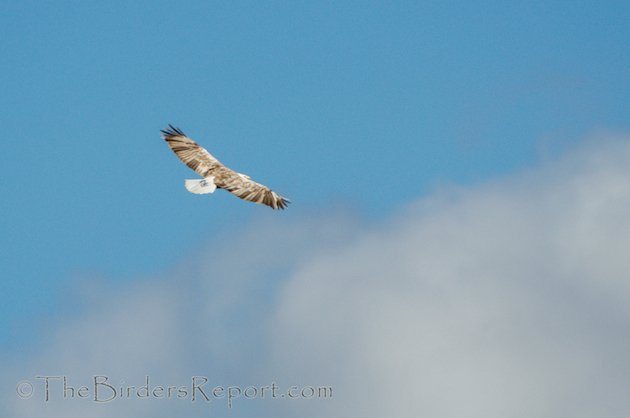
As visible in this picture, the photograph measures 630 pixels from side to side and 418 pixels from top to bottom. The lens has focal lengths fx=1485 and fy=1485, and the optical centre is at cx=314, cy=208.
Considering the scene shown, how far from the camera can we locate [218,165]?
47875mm

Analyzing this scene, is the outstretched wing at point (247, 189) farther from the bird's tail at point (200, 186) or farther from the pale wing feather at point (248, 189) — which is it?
the bird's tail at point (200, 186)

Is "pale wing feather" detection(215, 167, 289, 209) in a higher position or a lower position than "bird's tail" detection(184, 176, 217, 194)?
higher

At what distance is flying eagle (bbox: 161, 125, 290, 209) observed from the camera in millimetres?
46844

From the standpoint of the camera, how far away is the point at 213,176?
155 feet

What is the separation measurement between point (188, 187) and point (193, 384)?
19.7 ft

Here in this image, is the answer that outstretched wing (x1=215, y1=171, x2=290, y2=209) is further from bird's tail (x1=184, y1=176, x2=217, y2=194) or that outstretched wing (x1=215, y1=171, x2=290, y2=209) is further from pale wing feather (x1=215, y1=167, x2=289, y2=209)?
bird's tail (x1=184, y1=176, x2=217, y2=194)

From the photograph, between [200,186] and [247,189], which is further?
[247,189]

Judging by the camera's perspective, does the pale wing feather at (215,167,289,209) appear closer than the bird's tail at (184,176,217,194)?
No

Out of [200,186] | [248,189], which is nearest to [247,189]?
[248,189]

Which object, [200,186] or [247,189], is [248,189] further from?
[200,186]

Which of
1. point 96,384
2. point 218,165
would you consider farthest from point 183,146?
point 96,384

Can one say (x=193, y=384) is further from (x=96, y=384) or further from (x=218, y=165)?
(x=218, y=165)

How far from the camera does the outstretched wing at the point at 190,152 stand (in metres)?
48.1

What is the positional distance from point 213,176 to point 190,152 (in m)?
2.37
